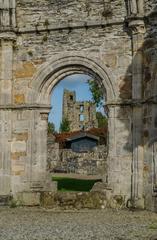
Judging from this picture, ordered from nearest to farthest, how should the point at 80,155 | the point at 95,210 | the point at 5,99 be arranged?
1. the point at 95,210
2. the point at 5,99
3. the point at 80,155

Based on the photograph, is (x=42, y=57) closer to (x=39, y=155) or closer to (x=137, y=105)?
(x=39, y=155)

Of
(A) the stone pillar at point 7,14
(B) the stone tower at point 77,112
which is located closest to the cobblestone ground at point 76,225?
(A) the stone pillar at point 7,14

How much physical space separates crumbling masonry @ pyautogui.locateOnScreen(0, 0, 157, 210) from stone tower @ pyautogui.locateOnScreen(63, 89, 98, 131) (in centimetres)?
4223

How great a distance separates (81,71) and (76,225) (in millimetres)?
5986

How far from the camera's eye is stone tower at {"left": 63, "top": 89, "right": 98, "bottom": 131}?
58969 millimetres

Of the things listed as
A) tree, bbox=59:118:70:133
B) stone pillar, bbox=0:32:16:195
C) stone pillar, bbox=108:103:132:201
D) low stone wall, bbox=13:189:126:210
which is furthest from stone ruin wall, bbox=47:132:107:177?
tree, bbox=59:118:70:133

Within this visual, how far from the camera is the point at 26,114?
50.4 ft

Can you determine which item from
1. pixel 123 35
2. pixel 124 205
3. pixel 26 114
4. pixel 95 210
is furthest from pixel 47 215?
pixel 123 35

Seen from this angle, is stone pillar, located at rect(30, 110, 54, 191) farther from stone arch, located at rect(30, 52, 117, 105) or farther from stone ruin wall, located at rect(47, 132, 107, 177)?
stone ruin wall, located at rect(47, 132, 107, 177)

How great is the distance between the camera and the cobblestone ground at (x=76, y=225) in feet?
30.3

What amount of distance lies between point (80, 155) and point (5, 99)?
60.9ft

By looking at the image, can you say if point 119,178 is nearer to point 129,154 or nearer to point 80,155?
point 129,154

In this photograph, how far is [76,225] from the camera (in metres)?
10.5

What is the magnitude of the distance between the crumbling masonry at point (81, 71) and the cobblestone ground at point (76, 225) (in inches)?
63.9
